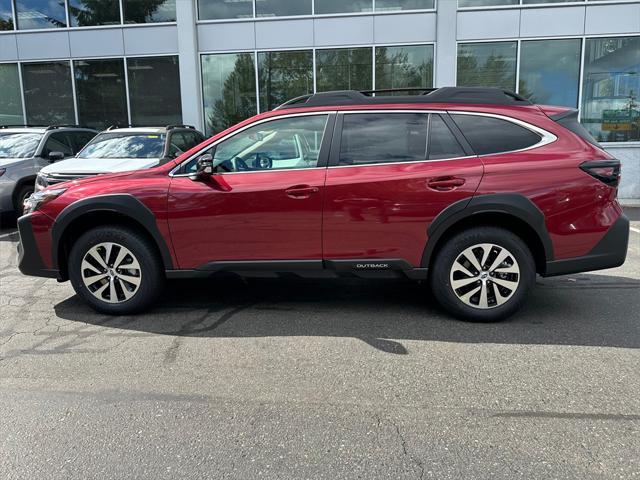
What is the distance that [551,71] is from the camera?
1227 cm

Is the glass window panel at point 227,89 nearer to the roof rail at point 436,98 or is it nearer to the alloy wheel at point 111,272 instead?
the roof rail at point 436,98

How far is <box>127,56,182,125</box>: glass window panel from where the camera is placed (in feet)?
44.1

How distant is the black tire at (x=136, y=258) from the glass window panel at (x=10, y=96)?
1186 cm

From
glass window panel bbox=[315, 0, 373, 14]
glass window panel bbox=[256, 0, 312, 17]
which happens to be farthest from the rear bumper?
glass window panel bbox=[256, 0, 312, 17]

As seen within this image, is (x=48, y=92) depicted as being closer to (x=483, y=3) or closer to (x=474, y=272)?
(x=483, y=3)

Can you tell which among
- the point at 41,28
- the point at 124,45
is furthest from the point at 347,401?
the point at 41,28

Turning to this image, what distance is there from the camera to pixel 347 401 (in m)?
3.23

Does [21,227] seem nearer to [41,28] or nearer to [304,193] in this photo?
[304,193]

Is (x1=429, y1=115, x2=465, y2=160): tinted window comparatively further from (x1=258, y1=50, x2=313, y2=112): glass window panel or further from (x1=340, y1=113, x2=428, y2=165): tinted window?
(x1=258, y1=50, x2=313, y2=112): glass window panel

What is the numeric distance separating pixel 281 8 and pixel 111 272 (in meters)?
10.1

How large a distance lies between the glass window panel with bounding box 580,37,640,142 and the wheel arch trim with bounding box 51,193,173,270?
433 inches

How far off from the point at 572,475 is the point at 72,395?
2892 millimetres

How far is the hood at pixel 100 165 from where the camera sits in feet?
24.4

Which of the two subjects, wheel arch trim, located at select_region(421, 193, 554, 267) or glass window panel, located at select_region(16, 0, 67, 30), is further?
glass window panel, located at select_region(16, 0, 67, 30)
